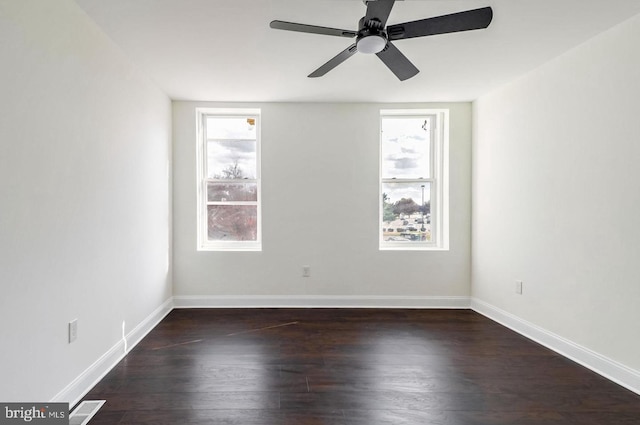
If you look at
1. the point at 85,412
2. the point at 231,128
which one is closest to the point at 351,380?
the point at 85,412

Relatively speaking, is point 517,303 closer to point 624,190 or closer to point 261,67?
point 624,190

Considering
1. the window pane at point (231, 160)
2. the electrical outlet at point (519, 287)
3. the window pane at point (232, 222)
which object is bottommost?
the electrical outlet at point (519, 287)

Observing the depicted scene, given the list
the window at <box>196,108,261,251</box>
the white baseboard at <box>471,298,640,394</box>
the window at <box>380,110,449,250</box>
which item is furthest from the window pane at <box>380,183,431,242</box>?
the window at <box>196,108,261,251</box>

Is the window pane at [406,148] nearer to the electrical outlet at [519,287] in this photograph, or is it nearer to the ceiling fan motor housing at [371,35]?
the electrical outlet at [519,287]

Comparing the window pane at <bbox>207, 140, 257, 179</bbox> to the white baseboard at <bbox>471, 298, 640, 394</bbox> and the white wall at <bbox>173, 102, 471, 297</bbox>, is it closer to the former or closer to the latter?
the white wall at <bbox>173, 102, 471, 297</bbox>

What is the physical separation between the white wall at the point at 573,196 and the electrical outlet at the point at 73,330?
353 centimetres

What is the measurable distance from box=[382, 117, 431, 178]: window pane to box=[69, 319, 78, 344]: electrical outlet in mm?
3244

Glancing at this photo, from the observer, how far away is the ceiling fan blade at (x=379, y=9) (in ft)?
5.21

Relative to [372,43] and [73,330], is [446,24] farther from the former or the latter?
[73,330]

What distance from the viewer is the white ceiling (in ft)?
6.52

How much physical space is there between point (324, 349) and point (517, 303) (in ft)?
6.34

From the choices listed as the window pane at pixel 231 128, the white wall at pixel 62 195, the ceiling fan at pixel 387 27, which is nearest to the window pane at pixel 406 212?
the window pane at pixel 231 128

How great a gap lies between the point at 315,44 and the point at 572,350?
310 cm

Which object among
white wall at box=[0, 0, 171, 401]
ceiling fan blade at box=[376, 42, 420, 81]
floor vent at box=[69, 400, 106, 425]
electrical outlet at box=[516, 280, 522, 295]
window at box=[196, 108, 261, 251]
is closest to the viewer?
white wall at box=[0, 0, 171, 401]
